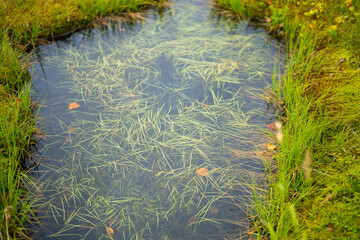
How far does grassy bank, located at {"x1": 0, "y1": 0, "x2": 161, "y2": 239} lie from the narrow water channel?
0.11 metres

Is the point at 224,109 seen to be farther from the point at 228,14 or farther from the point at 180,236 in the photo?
the point at 228,14

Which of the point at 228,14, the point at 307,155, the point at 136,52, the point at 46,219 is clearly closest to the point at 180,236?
the point at 46,219

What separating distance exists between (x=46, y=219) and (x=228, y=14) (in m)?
3.05

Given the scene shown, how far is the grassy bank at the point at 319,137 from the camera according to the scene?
1.70 m

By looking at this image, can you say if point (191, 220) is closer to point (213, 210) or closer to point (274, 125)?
point (213, 210)

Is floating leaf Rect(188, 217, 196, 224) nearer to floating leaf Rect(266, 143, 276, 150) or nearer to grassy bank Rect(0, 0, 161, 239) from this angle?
floating leaf Rect(266, 143, 276, 150)

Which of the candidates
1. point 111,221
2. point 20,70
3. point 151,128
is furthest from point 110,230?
point 20,70

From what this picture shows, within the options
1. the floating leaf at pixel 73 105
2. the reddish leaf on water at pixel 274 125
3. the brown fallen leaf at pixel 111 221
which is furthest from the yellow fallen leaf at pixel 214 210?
the floating leaf at pixel 73 105

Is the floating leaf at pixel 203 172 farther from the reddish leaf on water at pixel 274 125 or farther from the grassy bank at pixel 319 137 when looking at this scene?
the reddish leaf on water at pixel 274 125

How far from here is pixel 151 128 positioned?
2.38 metres

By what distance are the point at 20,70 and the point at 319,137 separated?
2.42 m

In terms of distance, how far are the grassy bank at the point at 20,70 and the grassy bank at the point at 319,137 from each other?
137 centimetres

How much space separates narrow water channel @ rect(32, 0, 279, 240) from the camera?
1849 millimetres

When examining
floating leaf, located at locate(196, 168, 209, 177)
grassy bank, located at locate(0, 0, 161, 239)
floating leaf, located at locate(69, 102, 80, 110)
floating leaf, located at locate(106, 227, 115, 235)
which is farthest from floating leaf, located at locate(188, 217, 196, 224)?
floating leaf, located at locate(69, 102, 80, 110)
